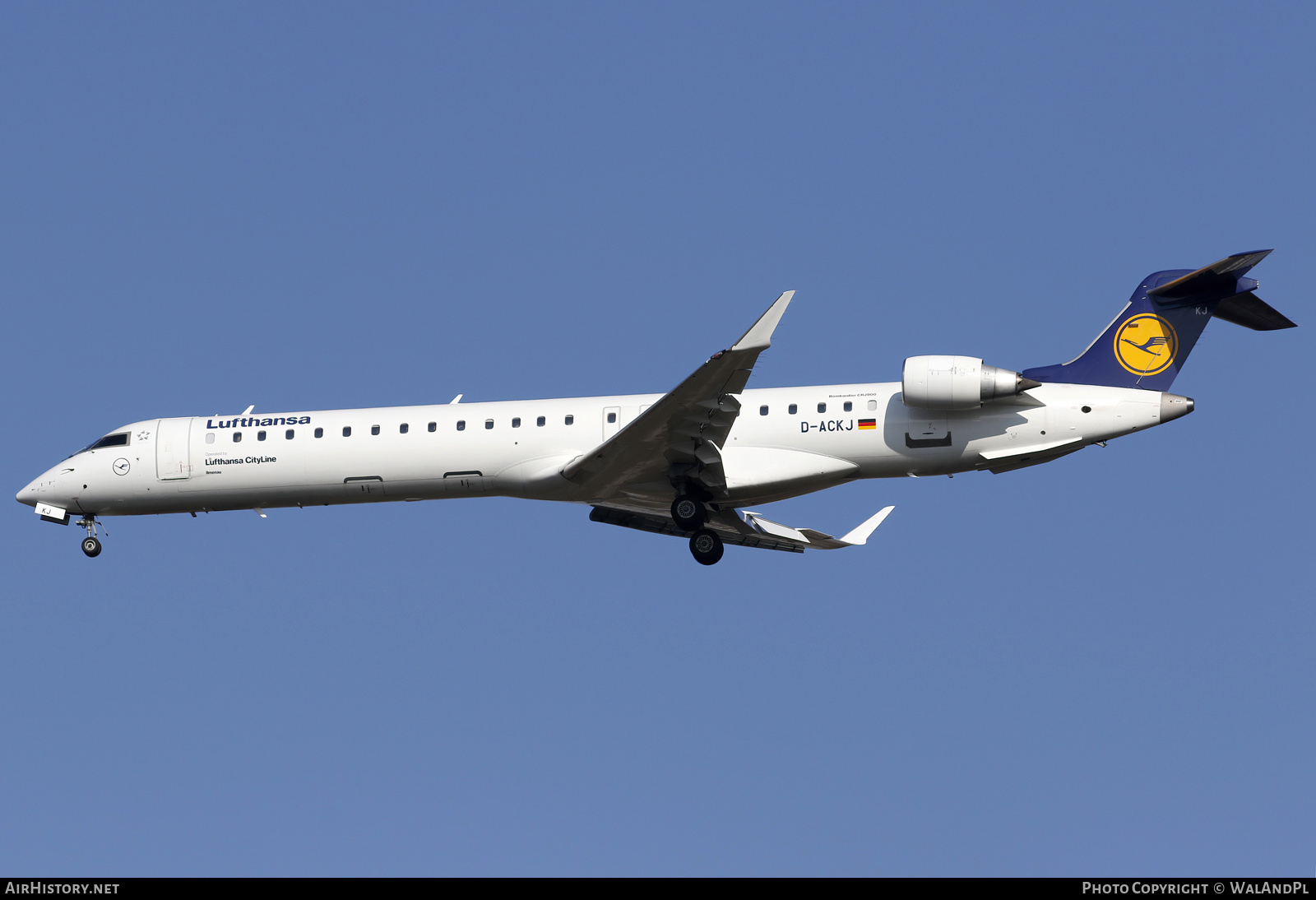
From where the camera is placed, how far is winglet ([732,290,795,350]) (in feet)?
66.9

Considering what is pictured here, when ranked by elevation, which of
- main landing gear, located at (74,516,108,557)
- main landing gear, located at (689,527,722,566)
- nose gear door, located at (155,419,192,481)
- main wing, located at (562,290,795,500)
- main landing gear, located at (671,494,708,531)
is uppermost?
nose gear door, located at (155,419,192,481)

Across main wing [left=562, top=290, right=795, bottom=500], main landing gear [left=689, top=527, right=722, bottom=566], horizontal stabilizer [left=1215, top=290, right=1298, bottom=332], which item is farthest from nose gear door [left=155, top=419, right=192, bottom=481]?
horizontal stabilizer [left=1215, top=290, right=1298, bottom=332]

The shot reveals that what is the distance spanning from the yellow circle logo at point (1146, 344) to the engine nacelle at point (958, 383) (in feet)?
6.67

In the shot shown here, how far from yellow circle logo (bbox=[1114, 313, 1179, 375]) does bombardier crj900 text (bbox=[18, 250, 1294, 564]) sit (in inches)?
0.9

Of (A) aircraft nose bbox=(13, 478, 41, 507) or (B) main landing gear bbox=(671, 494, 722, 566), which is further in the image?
(A) aircraft nose bbox=(13, 478, 41, 507)

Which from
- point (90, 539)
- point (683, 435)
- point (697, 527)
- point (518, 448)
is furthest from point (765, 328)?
point (90, 539)

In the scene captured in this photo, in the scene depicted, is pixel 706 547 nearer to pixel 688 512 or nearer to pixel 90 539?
pixel 688 512

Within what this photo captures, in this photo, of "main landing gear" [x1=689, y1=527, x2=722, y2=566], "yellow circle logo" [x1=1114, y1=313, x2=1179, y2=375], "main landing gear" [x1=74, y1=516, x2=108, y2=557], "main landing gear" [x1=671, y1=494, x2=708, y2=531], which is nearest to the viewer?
"yellow circle logo" [x1=1114, y1=313, x2=1179, y2=375]

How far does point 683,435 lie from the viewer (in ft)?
74.1

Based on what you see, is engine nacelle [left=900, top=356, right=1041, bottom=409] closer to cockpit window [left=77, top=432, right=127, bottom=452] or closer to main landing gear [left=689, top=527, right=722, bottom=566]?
main landing gear [left=689, top=527, right=722, bottom=566]

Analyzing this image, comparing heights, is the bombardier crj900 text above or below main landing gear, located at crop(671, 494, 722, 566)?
above

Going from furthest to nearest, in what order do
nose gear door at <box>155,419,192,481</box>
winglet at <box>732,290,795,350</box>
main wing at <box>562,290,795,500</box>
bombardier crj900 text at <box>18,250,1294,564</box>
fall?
nose gear door at <box>155,419,192,481</box> → bombardier crj900 text at <box>18,250,1294,564</box> → main wing at <box>562,290,795,500</box> → winglet at <box>732,290,795,350</box>

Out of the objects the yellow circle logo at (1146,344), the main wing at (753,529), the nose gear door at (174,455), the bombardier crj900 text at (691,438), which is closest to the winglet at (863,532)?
the main wing at (753,529)
